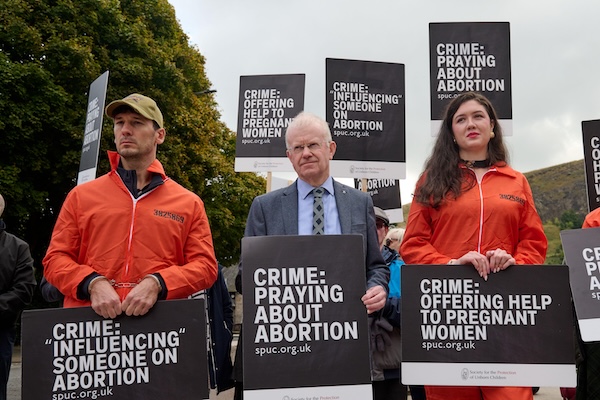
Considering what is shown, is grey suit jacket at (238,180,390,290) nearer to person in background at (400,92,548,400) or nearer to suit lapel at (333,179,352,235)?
suit lapel at (333,179,352,235)

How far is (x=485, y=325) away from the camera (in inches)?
135

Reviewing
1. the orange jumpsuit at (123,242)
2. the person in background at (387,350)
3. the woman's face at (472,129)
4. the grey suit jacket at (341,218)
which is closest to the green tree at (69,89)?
the person in background at (387,350)

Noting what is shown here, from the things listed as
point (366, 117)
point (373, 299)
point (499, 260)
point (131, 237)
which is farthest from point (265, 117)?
point (499, 260)

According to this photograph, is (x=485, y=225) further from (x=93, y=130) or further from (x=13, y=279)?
(x=93, y=130)

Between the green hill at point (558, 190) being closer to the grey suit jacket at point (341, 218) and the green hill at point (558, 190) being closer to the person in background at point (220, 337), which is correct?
the person in background at point (220, 337)

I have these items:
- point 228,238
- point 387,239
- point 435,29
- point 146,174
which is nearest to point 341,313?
point 146,174

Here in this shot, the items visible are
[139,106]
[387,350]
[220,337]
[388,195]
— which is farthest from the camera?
[388,195]

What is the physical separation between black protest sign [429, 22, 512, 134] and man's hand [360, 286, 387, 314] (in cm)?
307

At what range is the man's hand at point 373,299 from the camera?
3457 millimetres

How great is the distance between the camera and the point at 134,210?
12.2 ft

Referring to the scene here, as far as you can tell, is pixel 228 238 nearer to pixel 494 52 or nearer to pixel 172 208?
pixel 494 52

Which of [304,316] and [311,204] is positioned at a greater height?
[311,204]

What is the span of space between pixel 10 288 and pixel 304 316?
12.6 ft

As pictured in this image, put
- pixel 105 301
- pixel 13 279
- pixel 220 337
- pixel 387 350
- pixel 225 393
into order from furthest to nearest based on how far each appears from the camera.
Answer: pixel 225 393 → pixel 13 279 → pixel 220 337 → pixel 387 350 → pixel 105 301
